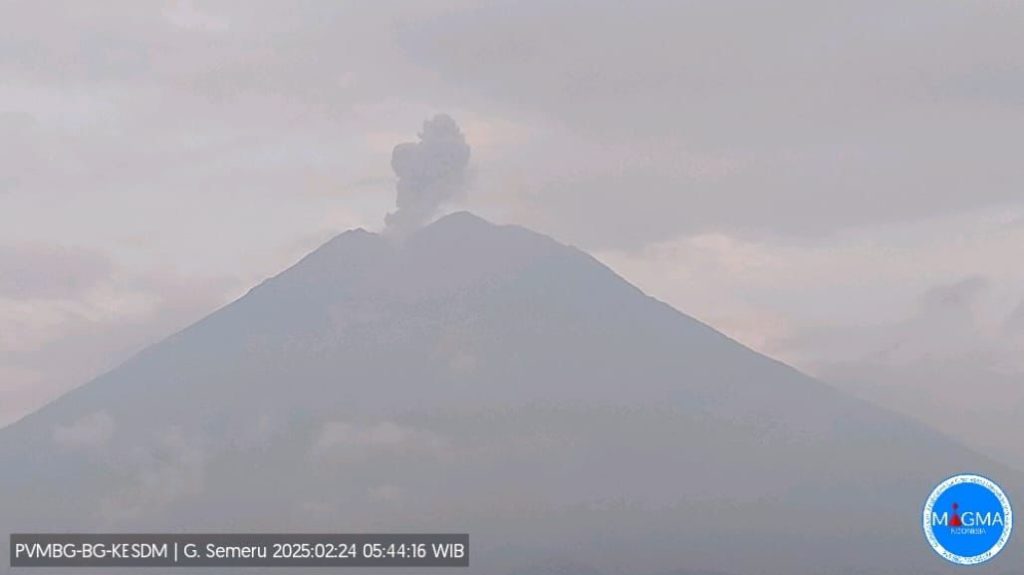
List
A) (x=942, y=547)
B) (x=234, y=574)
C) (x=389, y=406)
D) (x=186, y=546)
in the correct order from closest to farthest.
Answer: (x=942, y=547) → (x=186, y=546) → (x=234, y=574) → (x=389, y=406)

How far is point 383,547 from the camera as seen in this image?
31062 millimetres

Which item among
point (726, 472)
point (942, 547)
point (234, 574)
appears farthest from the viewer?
point (726, 472)

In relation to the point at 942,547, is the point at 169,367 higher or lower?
higher

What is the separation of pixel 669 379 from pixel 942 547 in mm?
59356

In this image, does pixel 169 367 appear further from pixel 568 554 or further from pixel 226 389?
pixel 568 554

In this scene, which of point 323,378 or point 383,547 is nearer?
point 383,547

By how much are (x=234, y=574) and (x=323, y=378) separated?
26.8 meters

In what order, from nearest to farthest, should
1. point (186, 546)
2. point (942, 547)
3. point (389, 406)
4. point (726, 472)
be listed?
point (942, 547) → point (186, 546) → point (726, 472) → point (389, 406)

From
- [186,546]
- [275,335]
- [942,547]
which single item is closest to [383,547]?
[186,546]

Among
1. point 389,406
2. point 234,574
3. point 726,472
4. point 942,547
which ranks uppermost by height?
point 389,406

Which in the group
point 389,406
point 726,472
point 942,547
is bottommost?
point 942,547

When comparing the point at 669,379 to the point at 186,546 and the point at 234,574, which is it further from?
the point at 186,546

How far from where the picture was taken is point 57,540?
1225 inches

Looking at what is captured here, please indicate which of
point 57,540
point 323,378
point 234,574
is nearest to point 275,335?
point 323,378
